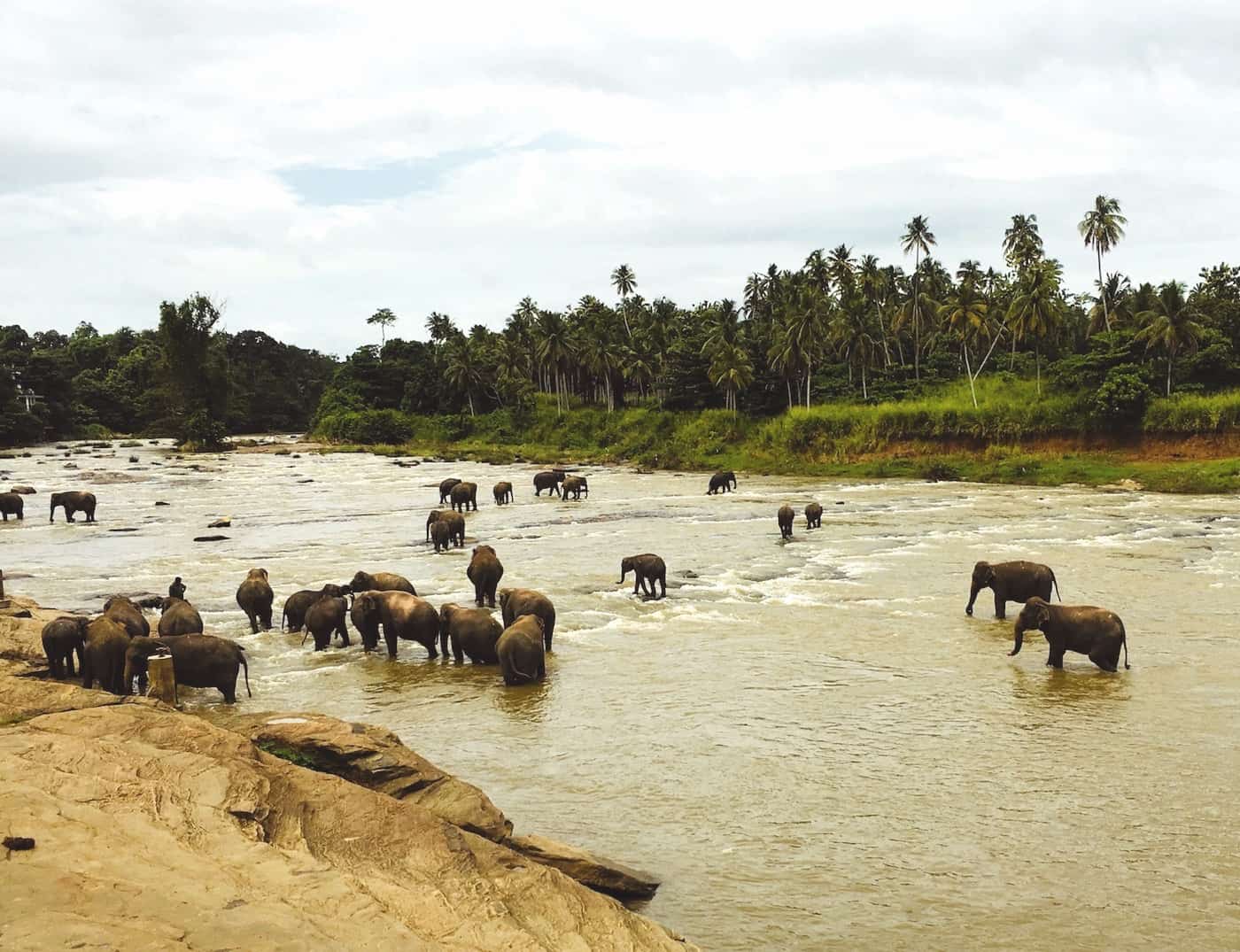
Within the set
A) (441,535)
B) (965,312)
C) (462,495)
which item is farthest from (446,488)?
(965,312)

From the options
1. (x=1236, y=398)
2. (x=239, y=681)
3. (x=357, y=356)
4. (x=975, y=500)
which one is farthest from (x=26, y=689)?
(x=357, y=356)

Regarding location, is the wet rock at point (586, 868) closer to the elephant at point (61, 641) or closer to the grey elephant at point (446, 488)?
the elephant at point (61, 641)

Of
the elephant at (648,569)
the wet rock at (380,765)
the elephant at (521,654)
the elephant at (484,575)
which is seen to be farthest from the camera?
the elephant at (648,569)

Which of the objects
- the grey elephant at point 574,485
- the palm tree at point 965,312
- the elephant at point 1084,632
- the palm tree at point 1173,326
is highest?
the palm tree at point 965,312

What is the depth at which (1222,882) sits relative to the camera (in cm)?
906

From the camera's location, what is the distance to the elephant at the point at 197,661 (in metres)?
14.0

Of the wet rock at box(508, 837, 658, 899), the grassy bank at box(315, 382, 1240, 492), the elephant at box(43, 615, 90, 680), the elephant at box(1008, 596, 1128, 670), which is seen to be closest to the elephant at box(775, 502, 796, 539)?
the elephant at box(1008, 596, 1128, 670)

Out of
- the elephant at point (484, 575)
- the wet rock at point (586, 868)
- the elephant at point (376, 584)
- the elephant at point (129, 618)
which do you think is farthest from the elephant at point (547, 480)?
the wet rock at point (586, 868)

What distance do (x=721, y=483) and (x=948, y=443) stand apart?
1889cm

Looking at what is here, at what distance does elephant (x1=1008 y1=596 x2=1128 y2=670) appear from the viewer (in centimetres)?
1587

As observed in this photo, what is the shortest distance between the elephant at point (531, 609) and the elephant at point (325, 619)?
2677mm

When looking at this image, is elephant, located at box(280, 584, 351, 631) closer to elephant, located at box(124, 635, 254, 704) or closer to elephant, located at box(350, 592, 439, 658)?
elephant, located at box(350, 592, 439, 658)

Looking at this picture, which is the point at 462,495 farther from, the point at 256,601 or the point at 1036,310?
the point at 1036,310

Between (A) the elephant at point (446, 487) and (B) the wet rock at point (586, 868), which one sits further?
(A) the elephant at point (446, 487)
